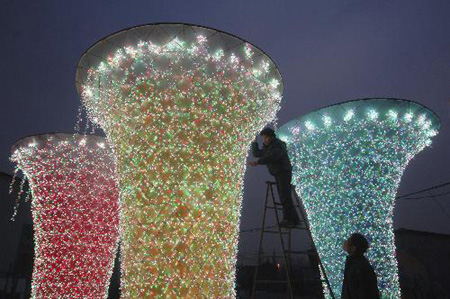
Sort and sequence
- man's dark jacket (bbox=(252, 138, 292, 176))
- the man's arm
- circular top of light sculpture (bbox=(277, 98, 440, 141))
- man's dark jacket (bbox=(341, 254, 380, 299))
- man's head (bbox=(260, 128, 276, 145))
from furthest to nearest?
circular top of light sculpture (bbox=(277, 98, 440, 141)) < the man's arm < man's head (bbox=(260, 128, 276, 145)) < man's dark jacket (bbox=(252, 138, 292, 176)) < man's dark jacket (bbox=(341, 254, 380, 299))

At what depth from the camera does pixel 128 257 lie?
3561 millimetres

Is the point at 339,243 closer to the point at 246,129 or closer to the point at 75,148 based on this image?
the point at 246,129

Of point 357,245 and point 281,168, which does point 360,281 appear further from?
point 281,168

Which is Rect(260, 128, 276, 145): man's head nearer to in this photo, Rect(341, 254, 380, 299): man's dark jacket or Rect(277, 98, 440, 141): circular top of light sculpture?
Rect(341, 254, 380, 299): man's dark jacket

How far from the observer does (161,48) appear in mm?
3914

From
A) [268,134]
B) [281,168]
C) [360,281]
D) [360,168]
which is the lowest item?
[360,281]

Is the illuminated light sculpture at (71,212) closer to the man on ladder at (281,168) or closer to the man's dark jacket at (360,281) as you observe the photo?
the man on ladder at (281,168)

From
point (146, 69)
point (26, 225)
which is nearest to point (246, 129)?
point (146, 69)

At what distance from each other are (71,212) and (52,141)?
1.45 metres

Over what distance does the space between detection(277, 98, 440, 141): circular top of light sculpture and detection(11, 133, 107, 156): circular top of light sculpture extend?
14.1 ft

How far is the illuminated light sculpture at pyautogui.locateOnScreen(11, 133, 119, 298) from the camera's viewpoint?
617 centimetres

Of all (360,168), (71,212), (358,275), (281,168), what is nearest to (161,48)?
(281,168)

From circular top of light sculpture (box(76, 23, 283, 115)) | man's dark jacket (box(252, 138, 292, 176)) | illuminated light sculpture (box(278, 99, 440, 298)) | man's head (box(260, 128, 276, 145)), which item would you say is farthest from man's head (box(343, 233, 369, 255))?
illuminated light sculpture (box(278, 99, 440, 298))

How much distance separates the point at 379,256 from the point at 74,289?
211 inches
